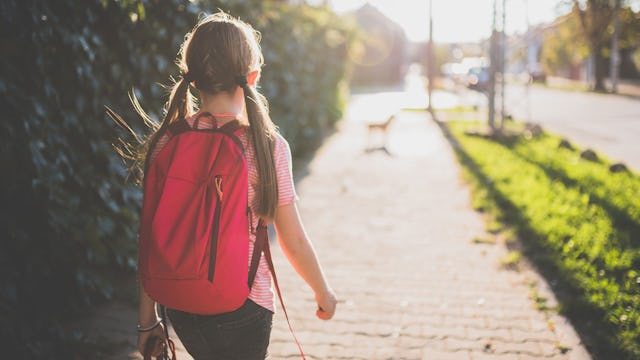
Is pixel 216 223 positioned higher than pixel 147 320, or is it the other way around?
pixel 216 223

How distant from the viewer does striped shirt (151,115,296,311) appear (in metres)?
1.93

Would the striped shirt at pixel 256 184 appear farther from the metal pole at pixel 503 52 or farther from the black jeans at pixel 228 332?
the metal pole at pixel 503 52

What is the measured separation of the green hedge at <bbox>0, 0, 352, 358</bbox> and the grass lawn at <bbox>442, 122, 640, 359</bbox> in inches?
129

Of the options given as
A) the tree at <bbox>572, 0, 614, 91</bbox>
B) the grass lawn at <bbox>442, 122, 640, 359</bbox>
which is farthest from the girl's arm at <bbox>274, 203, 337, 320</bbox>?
the tree at <bbox>572, 0, 614, 91</bbox>

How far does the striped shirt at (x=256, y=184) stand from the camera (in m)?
1.93

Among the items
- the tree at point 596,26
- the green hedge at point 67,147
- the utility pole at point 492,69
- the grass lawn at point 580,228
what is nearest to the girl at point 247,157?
the green hedge at point 67,147

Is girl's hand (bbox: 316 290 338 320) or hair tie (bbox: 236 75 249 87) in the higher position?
hair tie (bbox: 236 75 249 87)

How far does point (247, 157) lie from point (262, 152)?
2.1 inches

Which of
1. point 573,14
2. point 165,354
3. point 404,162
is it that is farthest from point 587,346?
point 573,14

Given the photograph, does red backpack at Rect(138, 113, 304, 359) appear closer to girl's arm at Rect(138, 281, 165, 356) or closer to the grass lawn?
girl's arm at Rect(138, 281, 165, 356)

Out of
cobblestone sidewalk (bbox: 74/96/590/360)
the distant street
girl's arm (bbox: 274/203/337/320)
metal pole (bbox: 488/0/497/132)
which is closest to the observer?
girl's arm (bbox: 274/203/337/320)

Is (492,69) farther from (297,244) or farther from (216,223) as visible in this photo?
(216,223)

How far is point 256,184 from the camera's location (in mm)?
1950

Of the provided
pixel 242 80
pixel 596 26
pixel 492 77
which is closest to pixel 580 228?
pixel 242 80
